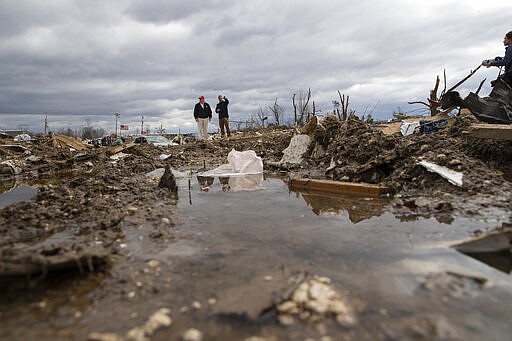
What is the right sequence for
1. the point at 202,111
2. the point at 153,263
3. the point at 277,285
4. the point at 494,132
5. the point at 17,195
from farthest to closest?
the point at 202,111 → the point at 17,195 → the point at 494,132 → the point at 153,263 → the point at 277,285

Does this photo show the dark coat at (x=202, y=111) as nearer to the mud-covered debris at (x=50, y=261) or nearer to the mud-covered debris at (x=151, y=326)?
the mud-covered debris at (x=50, y=261)

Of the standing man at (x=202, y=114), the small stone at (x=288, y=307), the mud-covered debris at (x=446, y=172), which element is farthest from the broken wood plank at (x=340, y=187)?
the standing man at (x=202, y=114)

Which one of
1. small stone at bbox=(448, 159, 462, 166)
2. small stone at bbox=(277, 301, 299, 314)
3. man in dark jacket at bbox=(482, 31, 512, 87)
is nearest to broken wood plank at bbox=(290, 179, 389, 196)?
small stone at bbox=(448, 159, 462, 166)

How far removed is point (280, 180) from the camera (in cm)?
479

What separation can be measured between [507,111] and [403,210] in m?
3.34

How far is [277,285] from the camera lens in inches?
59.6

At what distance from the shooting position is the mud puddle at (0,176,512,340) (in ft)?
3.94

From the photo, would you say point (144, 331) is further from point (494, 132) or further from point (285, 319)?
point (494, 132)

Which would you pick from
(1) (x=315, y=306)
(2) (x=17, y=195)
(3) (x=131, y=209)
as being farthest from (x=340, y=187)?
(2) (x=17, y=195)

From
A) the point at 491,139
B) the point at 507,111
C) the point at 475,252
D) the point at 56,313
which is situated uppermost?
the point at 507,111

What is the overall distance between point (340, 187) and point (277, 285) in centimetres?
244

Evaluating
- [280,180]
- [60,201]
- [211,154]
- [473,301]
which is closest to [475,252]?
[473,301]

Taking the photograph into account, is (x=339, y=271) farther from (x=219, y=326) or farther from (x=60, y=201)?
(x=60, y=201)

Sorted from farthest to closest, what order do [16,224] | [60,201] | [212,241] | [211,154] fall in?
[211,154] → [60,201] → [16,224] → [212,241]
